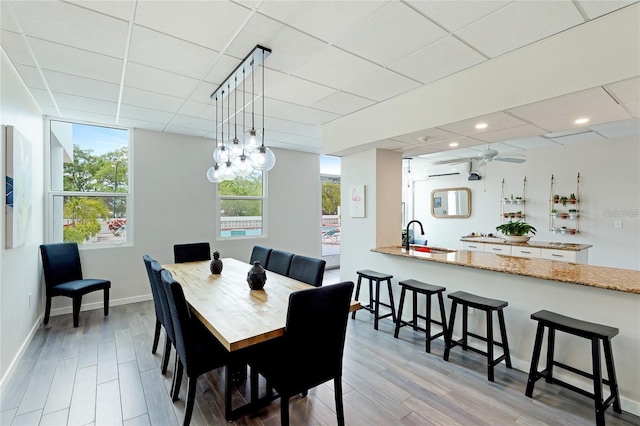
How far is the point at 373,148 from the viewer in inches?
157

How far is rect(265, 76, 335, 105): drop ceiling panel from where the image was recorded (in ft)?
9.52

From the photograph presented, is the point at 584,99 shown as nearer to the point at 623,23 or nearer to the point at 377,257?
the point at 623,23

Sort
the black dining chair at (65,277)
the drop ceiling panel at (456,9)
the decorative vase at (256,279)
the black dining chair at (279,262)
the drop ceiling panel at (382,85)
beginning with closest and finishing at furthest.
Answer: the drop ceiling panel at (456,9), the decorative vase at (256,279), the drop ceiling panel at (382,85), the black dining chair at (279,262), the black dining chair at (65,277)

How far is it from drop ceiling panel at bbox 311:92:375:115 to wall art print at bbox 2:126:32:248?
2713mm

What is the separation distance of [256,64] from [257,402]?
8.43ft

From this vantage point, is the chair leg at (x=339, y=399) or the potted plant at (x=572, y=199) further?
the potted plant at (x=572, y=199)

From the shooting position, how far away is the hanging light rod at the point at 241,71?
2.30m

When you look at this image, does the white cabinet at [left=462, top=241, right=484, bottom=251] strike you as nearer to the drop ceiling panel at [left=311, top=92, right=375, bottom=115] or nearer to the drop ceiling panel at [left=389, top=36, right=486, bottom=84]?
the drop ceiling panel at [left=311, top=92, right=375, bottom=115]

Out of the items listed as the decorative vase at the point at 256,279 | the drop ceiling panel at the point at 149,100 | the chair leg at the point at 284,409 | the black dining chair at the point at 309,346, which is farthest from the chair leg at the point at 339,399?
the drop ceiling panel at the point at 149,100

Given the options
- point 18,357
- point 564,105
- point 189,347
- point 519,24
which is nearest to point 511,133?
point 564,105

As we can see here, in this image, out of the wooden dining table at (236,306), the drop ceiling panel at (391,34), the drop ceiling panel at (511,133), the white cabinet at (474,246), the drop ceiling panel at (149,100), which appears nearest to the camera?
the wooden dining table at (236,306)

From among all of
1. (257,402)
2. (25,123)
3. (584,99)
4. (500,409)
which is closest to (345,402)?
(257,402)

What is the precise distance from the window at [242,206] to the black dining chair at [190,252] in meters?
1.24

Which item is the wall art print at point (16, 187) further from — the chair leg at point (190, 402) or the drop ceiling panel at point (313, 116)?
the drop ceiling panel at point (313, 116)
